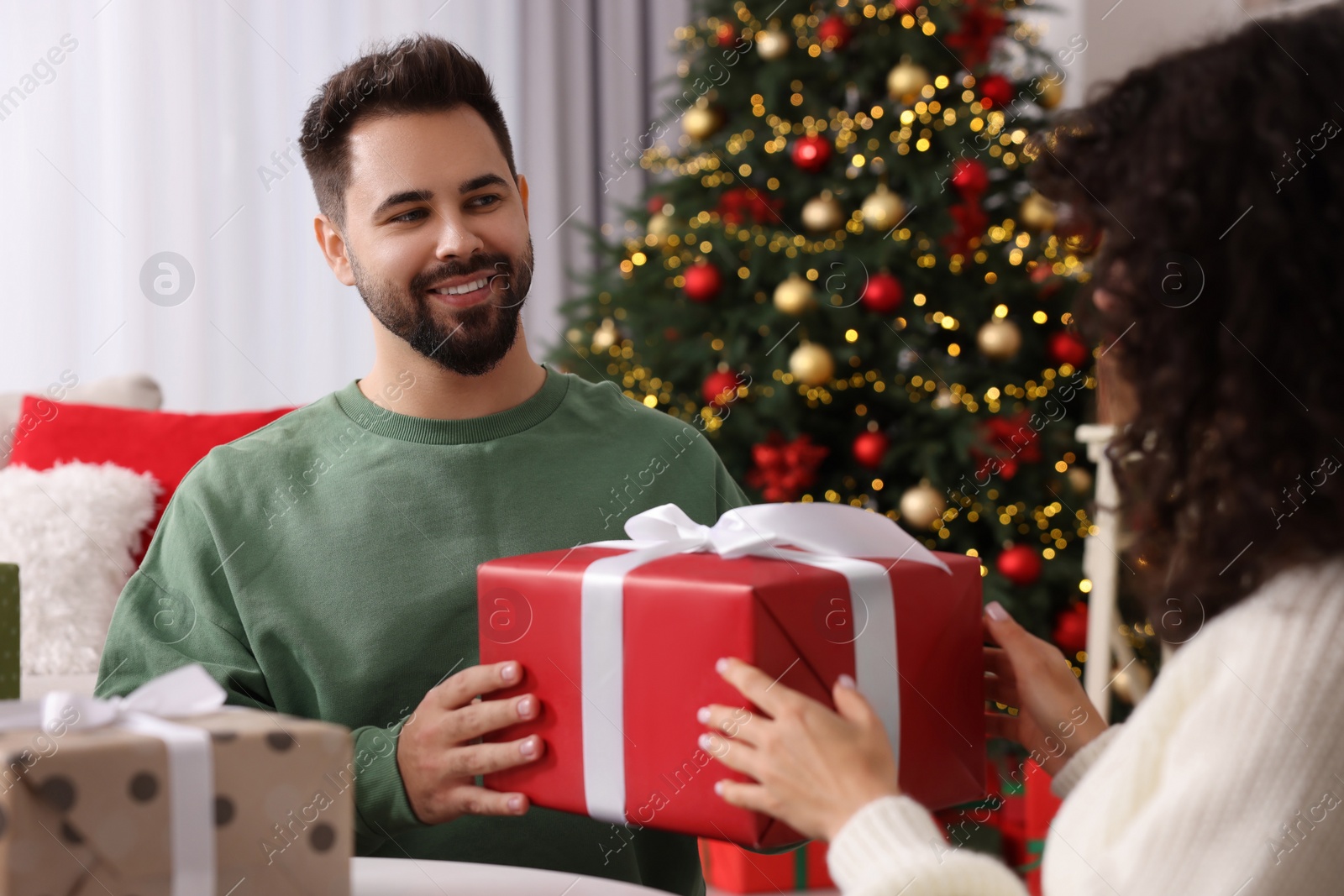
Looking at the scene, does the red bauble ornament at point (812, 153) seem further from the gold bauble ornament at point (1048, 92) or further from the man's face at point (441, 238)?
the man's face at point (441, 238)

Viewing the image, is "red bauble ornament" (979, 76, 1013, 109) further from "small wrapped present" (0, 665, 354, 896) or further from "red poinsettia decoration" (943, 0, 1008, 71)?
"small wrapped present" (0, 665, 354, 896)

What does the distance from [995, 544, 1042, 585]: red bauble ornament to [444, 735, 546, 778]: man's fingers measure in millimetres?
1791

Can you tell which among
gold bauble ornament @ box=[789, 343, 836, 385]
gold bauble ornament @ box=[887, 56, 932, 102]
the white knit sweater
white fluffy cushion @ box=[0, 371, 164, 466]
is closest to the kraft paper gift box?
the white knit sweater

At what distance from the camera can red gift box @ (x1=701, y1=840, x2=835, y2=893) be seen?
7.82 feet

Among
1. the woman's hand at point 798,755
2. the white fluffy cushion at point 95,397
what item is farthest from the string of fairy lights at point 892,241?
the woman's hand at point 798,755

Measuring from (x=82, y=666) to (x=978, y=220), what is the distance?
2024mm

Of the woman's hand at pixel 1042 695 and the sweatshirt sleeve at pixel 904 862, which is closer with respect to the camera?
the sweatshirt sleeve at pixel 904 862

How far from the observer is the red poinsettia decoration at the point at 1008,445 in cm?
257

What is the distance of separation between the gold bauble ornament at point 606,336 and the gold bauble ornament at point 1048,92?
1.14 m

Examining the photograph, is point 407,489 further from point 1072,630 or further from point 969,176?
point 1072,630

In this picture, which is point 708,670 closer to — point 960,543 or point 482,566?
point 482,566

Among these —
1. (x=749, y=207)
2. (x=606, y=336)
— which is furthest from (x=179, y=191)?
(x=749, y=207)

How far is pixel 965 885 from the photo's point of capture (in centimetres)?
76

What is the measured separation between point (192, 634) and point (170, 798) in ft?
1.83
